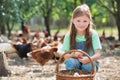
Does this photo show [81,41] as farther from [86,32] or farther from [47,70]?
[47,70]

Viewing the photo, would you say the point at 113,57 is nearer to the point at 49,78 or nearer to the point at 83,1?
the point at 49,78

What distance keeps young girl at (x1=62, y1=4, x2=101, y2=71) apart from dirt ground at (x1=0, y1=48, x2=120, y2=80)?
1.99 m

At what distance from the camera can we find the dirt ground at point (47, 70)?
8508mm

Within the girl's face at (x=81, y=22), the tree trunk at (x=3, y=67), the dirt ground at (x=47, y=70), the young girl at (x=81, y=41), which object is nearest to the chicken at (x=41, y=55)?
the dirt ground at (x=47, y=70)

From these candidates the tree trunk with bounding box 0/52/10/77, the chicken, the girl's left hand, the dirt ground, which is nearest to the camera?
the girl's left hand

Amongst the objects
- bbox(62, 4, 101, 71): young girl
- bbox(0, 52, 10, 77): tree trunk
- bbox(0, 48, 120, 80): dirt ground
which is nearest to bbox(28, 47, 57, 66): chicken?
bbox(0, 48, 120, 80): dirt ground

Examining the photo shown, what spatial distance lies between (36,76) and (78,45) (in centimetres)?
344

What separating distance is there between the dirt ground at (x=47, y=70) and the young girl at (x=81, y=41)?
6.54 feet

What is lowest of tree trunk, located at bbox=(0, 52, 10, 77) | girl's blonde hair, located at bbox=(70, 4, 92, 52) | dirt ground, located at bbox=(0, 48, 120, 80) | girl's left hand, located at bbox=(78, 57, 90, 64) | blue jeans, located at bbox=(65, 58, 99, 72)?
dirt ground, located at bbox=(0, 48, 120, 80)

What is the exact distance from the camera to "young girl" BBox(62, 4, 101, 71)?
17.7 ft

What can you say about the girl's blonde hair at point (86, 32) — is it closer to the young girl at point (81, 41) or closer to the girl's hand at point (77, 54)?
the young girl at point (81, 41)

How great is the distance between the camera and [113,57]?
499 inches

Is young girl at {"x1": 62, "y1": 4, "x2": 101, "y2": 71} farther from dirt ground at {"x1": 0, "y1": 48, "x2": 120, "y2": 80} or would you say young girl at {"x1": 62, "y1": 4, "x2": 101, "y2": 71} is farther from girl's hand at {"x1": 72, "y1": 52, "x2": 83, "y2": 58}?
dirt ground at {"x1": 0, "y1": 48, "x2": 120, "y2": 80}

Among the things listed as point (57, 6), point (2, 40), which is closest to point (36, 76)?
point (2, 40)
